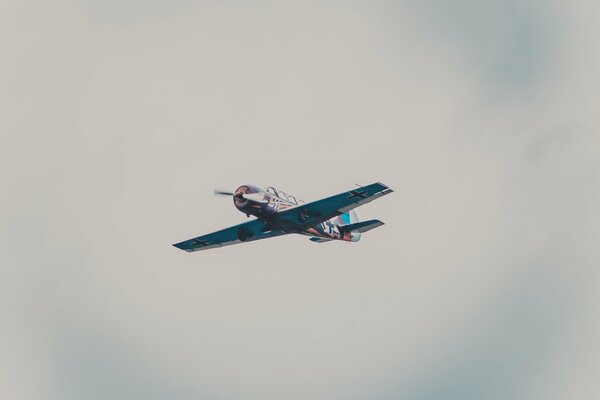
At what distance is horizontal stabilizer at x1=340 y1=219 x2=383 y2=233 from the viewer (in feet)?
279

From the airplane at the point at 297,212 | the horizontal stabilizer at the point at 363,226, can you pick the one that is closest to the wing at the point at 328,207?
the airplane at the point at 297,212

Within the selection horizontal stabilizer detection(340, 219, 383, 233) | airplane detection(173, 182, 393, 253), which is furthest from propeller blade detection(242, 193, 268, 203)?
horizontal stabilizer detection(340, 219, 383, 233)

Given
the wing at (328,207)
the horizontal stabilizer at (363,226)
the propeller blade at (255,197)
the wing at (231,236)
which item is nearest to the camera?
the wing at (328,207)

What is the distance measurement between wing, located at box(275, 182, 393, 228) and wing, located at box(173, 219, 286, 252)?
222 cm

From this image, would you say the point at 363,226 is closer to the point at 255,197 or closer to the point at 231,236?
the point at 255,197

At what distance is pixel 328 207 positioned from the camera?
3184 inches

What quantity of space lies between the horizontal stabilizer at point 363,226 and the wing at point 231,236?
535 centimetres

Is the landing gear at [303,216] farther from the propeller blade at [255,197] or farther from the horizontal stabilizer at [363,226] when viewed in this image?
the horizontal stabilizer at [363,226]

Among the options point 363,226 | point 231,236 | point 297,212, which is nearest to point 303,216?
point 297,212

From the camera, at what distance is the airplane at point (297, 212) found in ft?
262

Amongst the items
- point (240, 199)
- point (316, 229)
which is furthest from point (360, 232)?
point (240, 199)

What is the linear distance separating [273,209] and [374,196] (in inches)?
284

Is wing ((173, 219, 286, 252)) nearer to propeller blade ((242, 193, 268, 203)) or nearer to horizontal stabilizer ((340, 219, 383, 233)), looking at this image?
propeller blade ((242, 193, 268, 203))

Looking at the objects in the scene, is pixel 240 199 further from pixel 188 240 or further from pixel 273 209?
pixel 188 240
